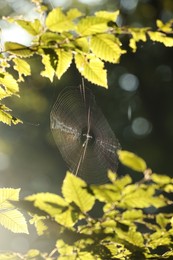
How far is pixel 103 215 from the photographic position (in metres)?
1.31

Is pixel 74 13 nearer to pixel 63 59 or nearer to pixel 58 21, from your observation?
pixel 58 21

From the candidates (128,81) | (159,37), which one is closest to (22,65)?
(159,37)

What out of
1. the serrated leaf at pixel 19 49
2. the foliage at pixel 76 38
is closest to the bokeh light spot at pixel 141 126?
the foliage at pixel 76 38

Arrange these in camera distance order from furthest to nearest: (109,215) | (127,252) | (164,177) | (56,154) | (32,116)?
(56,154) < (32,116) < (127,252) < (109,215) < (164,177)

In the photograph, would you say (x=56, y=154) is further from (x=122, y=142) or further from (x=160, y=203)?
(x=160, y=203)

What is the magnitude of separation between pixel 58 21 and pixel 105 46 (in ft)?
0.81

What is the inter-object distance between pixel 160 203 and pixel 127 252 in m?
0.41

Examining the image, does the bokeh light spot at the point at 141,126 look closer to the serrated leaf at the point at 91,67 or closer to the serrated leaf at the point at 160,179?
the serrated leaf at the point at 91,67

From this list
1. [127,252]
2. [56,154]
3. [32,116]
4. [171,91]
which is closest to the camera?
[127,252]

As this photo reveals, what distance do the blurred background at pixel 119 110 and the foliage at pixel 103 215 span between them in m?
10.7

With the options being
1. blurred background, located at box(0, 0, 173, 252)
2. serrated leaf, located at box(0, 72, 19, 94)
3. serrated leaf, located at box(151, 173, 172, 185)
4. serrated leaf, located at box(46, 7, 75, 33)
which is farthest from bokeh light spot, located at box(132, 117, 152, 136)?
serrated leaf, located at box(151, 173, 172, 185)

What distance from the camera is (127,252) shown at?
1521 millimetres

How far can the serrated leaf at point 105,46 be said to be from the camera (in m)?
1.50

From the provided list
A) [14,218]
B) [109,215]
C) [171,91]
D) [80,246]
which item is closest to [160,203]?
[109,215]
